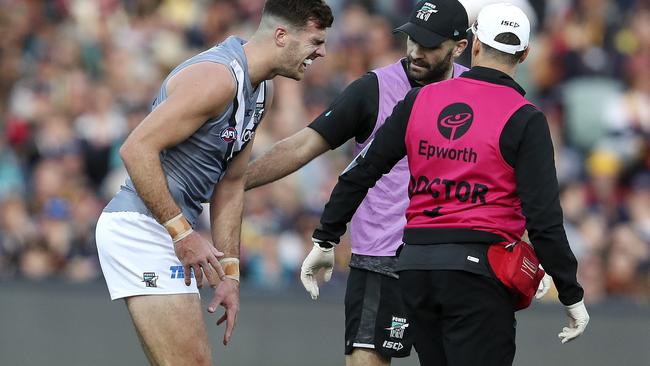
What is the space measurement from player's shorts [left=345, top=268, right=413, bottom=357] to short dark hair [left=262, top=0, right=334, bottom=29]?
1.46 metres

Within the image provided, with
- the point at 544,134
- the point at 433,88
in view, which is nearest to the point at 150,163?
the point at 433,88

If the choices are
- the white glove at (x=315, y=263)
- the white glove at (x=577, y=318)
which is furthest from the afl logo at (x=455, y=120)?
the white glove at (x=315, y=263)

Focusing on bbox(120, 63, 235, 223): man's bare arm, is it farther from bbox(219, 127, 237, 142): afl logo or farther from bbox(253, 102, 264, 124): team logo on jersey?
bbox(253, 102, 264, 124): team logo on jersey

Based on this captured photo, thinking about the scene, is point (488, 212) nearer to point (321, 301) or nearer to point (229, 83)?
point (229, 83)

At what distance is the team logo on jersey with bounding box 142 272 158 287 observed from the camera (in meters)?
6.03

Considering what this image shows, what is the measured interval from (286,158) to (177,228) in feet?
4.30

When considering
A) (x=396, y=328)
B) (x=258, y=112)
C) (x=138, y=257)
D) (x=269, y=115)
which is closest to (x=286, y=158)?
(x=258, y=112)

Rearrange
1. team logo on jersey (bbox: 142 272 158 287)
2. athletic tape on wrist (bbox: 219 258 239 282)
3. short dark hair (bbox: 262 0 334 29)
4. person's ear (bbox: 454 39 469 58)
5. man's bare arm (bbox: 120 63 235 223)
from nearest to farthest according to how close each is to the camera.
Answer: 1. man's bare arm (bbox: 120 63 235 223)
2. team logo on jersey (bbox: 142 272 158 287)
3. short dark hair (bbox: 262 0 334 29)
4. athletic tape on wrist (bbox: 219 258 239 282)
5. person's ear (bbox: 454 39 469 58)

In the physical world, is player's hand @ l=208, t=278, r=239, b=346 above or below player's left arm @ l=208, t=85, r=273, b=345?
below

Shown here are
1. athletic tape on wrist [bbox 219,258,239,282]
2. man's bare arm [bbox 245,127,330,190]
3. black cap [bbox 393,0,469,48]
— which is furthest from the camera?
man's bare arm [bbox 245,127,330,190]

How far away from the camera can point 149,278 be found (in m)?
6.04

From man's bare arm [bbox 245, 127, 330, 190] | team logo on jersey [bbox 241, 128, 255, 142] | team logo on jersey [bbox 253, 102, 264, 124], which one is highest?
team logo on jersey [bbox 253, 102, 264, 124]

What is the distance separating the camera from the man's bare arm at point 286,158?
6.98 meters

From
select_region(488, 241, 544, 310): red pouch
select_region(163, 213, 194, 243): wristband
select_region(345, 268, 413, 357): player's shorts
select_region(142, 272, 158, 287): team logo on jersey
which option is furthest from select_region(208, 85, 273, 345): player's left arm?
select_region(488, 241, 544, 310): red pouch
